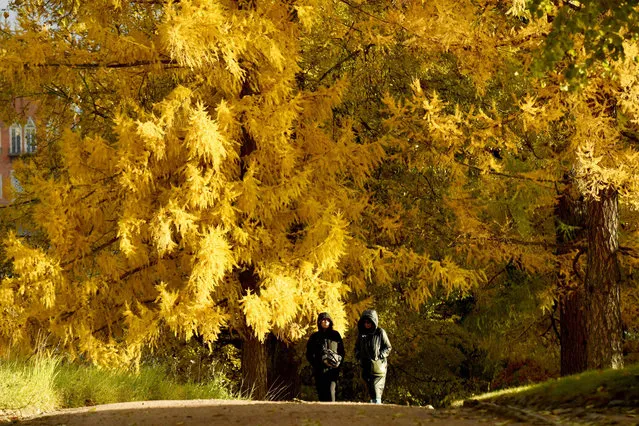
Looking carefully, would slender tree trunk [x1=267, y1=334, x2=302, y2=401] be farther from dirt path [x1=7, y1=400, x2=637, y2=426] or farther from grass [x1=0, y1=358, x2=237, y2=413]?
dirt path [x1=7, y1=400, x2=637, y2=426]

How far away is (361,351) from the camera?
44.5ft

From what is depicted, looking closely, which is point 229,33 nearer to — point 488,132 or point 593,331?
point 488,132

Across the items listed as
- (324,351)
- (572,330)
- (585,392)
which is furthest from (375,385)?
(572,330)

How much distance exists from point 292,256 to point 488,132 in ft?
11.0

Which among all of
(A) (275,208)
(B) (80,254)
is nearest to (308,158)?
(A) (275,208)

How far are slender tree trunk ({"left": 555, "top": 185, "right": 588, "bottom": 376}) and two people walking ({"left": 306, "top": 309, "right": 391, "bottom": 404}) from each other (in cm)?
421

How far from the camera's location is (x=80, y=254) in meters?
15.2

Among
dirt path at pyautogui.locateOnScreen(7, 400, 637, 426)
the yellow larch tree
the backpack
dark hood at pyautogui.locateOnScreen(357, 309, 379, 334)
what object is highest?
the yellow larch tree

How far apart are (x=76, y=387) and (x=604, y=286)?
7.44 metres

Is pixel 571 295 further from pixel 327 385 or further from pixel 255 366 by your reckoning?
pixel 255 366

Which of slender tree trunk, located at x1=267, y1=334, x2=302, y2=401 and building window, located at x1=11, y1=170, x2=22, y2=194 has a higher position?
Result: building window, located at x1=11, y1=170, x2=22, y2=194

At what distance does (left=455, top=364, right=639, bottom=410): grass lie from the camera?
10242 mm

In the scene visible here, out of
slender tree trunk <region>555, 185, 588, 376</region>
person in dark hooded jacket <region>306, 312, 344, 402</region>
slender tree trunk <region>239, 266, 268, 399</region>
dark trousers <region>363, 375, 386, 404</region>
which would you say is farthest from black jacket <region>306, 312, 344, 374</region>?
slender tree trunk <region>555, 185, 588, 376</region>

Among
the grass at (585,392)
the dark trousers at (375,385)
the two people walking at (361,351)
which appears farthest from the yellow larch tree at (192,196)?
the grass at (585,392)
